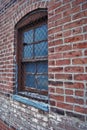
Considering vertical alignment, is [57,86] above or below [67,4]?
below

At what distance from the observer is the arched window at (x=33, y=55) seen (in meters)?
3.42

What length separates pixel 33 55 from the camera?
12.3 feet

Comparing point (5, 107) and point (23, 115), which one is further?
point (5, 107)

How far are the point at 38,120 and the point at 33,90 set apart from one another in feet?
2.10

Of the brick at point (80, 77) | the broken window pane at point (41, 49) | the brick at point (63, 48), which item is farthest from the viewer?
the broken window pane at point (41, 49)

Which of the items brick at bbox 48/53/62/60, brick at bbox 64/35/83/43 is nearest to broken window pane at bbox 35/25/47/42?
brick at bbox 48/53/62/60

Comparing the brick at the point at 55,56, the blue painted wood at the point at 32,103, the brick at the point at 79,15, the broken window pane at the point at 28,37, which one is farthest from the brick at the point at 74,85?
the broken window pane at the point at 28,37

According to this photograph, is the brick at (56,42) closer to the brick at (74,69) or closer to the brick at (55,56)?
the brick at (55,56)

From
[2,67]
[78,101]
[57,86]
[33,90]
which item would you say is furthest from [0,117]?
[78,101]

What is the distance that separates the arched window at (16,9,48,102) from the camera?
11.2ft

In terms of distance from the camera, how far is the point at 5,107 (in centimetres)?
452

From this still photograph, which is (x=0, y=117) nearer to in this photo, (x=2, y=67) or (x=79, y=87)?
(x=2, y=67)

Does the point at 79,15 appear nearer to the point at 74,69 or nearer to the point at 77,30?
the point at 77,30

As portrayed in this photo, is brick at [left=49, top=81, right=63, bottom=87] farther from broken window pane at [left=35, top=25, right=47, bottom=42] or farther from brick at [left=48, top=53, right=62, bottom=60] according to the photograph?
broken window pane at [left=35, top=25, right=47, bottom=42]
